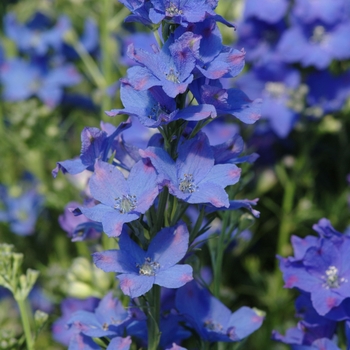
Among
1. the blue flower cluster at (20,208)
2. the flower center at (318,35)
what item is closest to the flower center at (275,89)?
the flower center at (318,35)

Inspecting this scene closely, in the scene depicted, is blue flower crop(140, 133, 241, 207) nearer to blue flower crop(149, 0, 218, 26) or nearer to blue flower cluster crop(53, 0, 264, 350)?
blue flower cluster crop(53, 0, 264, 350)

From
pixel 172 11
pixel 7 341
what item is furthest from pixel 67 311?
pixel 172 11

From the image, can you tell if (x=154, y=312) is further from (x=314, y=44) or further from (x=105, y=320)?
(x=314, y=44)

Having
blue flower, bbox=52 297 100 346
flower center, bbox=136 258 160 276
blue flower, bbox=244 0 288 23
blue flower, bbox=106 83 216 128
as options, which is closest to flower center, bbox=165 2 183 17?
blue flower, bbox=106 83 216 128

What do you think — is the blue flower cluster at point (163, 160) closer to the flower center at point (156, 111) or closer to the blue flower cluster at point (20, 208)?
the flower center at point (156, 111)

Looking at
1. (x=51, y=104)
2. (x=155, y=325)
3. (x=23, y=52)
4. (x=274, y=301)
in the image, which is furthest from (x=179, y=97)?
(x=23, y=52)

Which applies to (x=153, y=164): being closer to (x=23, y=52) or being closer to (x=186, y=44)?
(x=186, y=44)
